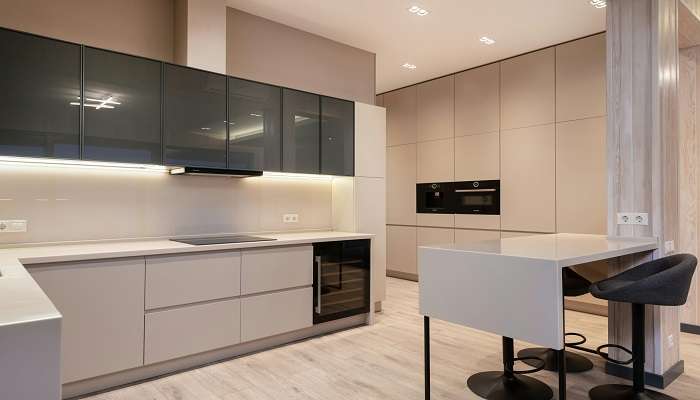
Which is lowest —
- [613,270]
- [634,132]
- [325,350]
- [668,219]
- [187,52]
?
[325,350]

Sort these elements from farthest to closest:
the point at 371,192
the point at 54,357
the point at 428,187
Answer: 1. the point at 428,187
2. the point at 371,192
3. the point at 54,357

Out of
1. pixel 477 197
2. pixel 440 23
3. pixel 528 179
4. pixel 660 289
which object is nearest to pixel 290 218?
pixel 440 23

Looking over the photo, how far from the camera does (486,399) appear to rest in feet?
8.14

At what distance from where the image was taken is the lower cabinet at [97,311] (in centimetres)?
239

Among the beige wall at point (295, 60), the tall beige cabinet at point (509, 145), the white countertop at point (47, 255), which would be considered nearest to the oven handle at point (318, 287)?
the white countertop at point (47, 255)

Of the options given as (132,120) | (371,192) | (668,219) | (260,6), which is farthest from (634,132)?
(132,120)

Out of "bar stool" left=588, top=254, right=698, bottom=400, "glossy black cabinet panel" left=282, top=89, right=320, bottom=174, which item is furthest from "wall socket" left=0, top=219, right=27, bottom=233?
"bar stool" left=588, top=254, right=698, bottom=400

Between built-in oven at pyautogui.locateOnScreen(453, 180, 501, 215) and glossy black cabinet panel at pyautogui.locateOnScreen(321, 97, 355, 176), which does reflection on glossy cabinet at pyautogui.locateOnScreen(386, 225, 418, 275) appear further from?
glossy black cabinet panel at pyautogui.locateOnScreen(321, 97, 355, 176)

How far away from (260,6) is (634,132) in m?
3.09

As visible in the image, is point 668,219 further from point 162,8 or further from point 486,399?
point 162,8

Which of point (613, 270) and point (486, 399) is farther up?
point (613, 270)

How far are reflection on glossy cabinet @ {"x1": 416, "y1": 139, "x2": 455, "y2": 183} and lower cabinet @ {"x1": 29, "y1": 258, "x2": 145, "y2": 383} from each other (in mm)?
4050

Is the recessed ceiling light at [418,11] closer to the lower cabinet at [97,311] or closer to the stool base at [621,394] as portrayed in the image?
the lower cabinet at [97,311]

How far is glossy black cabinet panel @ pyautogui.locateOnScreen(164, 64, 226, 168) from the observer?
305 centimetres
